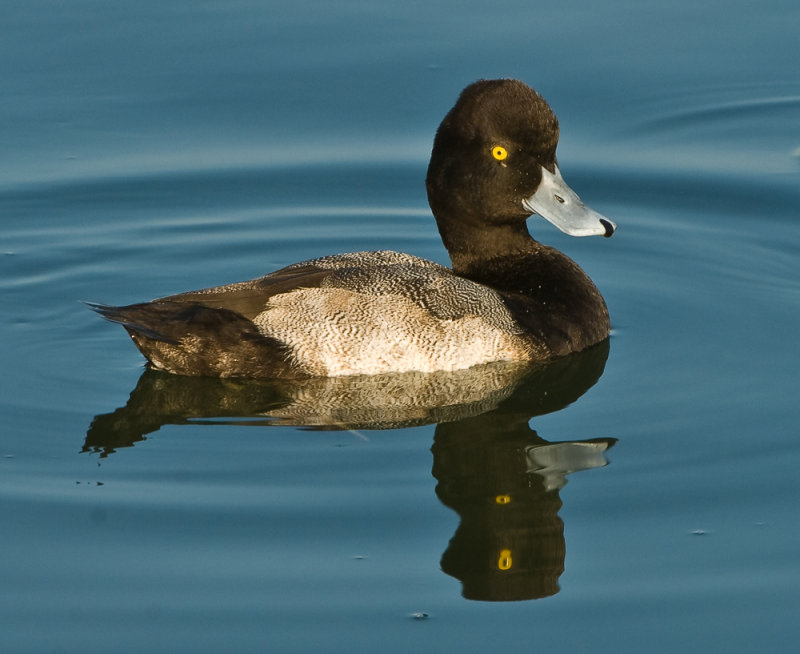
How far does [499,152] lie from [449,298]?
0.86 m

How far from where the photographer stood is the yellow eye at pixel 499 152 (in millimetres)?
7500

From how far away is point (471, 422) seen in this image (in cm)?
687

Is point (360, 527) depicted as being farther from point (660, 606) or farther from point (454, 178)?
point (454, 178)

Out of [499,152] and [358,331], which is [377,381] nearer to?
[358,331]

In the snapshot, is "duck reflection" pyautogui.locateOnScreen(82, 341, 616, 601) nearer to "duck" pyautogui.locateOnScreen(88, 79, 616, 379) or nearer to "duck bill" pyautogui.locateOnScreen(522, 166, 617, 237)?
"duck" pyautogui.locateOnScreen(88, 79, 616, 379)

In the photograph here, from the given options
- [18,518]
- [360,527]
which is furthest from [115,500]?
[360,527]

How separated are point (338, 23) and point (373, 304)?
191 inches

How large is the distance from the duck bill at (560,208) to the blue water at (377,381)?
68 cm

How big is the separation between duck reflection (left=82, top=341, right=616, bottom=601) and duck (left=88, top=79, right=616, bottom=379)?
9cm

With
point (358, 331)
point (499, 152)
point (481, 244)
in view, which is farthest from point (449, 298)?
point (499, 152)

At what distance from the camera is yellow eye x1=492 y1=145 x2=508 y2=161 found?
7500 millimetres

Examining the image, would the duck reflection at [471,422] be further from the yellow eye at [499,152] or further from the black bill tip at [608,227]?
the yellow eye at [499,152]

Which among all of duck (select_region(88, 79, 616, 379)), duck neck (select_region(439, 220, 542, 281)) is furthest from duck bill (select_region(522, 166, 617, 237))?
duck neck (select_region(439, 220, 542, 281))

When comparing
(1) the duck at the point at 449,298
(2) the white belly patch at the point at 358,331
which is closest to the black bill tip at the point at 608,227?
(1) the duck at the point at 449,298
